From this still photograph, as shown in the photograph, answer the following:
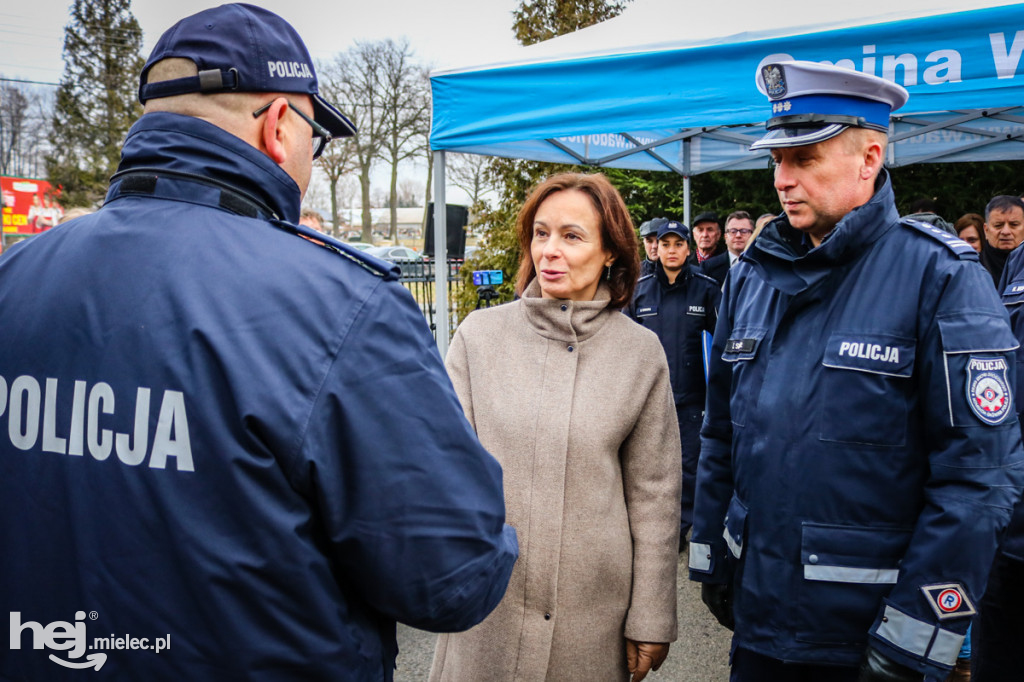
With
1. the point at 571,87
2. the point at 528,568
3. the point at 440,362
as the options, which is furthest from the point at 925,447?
the point at 571,87

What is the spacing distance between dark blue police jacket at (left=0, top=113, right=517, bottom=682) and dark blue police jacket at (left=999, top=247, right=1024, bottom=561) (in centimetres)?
191

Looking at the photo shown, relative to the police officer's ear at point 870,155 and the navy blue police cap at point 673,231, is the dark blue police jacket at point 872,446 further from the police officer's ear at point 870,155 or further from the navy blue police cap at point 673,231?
the navy blue police cap at point 673,231

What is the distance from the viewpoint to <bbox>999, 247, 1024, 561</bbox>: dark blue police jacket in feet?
8.01

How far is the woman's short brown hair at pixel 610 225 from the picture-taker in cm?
209

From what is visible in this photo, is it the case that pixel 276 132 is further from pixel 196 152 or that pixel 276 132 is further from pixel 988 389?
pixel 988 389

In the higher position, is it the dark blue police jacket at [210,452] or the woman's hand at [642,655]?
the dark blue police jacket at [210,452]

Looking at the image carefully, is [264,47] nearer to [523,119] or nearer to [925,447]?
[925,447]

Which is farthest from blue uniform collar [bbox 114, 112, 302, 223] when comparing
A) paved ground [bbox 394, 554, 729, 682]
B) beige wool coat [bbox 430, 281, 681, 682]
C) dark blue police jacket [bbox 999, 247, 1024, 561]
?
paved ground [bbox 394, 554, 729, 682]

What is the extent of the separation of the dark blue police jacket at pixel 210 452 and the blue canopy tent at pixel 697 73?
1952 mm

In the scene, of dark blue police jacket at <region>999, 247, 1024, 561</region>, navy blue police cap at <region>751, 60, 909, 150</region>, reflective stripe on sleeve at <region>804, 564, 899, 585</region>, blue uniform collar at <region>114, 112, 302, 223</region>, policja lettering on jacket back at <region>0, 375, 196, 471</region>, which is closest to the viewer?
policja lettering on jacket back at <region>0, 375, 196, 471</region>

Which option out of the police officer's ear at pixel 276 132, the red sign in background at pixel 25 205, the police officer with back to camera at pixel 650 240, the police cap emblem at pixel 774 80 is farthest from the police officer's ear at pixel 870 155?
the red sign in background at pixel 25 205

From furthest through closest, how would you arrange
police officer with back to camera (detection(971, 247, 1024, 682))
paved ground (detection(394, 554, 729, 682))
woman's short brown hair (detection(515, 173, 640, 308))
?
paved ground (detection(394, 554, 729, 682))
police officer with back to camera (detection(971, 247, 1024, 682))
woman's short brown hair (detection(515, 173, 640, 308))

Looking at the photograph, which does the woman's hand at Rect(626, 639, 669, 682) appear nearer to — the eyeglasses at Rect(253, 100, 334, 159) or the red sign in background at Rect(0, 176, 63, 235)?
the eyeglasses at Rect(253, 100, 334, 159)

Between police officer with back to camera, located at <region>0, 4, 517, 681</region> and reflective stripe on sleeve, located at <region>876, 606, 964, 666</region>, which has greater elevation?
police officer with back to camera, located at <region>0, 4, 517, 681</region>
